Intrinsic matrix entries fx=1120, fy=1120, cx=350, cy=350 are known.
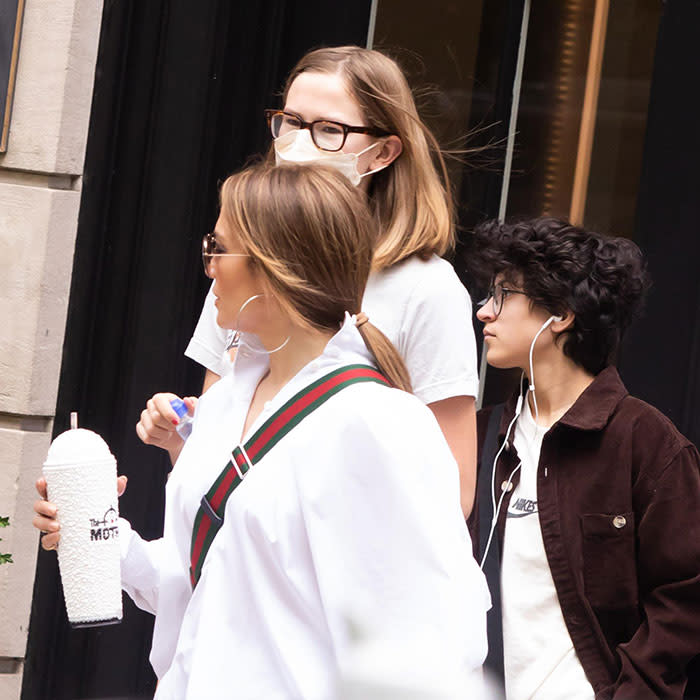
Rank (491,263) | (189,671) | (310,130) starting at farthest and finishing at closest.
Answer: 1. (491,263)
2. (310,130)
3. (189,671)

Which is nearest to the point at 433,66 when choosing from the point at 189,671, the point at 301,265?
the point at 301,265

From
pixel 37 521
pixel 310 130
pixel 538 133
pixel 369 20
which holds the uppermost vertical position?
pixel 369 20

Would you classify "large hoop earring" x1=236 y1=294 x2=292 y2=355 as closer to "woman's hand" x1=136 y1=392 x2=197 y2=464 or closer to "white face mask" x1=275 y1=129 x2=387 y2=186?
"woman's hand" x1=136 y1=392 x2=197 y2=464

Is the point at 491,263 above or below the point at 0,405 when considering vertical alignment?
above

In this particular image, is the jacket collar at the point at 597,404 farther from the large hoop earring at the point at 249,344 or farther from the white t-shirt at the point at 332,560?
the white t-shirt at the point at 332,560

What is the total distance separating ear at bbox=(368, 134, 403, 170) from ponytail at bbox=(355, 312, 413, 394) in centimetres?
74

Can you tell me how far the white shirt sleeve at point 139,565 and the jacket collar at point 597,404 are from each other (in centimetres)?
142

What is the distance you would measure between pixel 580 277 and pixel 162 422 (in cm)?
161

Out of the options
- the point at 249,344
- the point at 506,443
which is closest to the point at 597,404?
the point at 506,443

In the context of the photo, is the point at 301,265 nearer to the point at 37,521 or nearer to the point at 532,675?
the point at 37,521

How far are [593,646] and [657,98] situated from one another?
90.0 inches

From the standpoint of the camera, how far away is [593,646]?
9.84 feet

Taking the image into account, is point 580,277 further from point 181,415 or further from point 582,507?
point 181,415

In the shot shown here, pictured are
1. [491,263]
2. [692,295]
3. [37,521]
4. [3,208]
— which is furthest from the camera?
[692,295]
